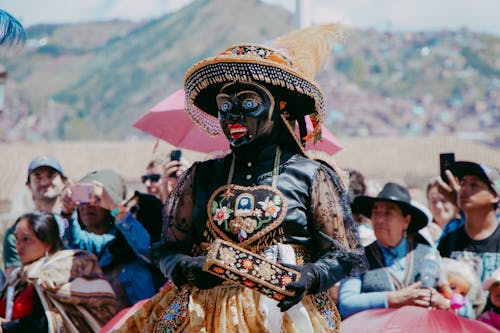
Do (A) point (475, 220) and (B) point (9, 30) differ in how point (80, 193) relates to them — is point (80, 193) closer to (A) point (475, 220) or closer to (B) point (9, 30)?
(B) point (9, 30)

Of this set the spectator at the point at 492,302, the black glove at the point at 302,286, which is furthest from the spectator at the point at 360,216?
the black glove at the point at 302,286

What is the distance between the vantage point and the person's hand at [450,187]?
6.64 metres

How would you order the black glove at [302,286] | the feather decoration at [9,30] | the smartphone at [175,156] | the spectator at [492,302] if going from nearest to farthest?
the black glove at [302,286] → the feather decoration at [9,30] → the spectator at [492,302] → the smartphone at [175,156]

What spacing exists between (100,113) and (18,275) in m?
185

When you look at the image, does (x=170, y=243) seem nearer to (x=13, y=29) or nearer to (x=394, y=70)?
(x=13, y=29)

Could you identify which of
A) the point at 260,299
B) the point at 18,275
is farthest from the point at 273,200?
the point at 18,275

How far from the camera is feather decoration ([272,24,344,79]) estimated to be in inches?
199

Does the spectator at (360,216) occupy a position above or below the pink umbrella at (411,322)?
above

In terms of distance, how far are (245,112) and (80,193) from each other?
2.47 meters

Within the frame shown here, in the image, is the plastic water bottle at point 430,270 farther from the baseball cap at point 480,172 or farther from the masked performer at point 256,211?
the masked performer at point 256,211

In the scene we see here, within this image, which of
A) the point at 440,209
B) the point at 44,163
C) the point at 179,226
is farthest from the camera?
the point at 440,209

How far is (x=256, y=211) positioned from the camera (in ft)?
14.2

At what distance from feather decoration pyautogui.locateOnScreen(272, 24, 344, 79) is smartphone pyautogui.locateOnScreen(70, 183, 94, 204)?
6.46 ft

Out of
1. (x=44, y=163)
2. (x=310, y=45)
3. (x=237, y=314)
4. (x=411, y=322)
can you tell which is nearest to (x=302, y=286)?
(x=237, y=314)
